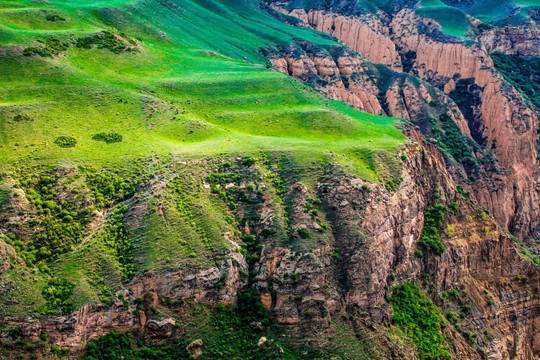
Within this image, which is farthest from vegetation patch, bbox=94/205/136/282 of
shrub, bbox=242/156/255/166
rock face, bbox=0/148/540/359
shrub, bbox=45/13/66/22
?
shrub, bbox=45/13/66/22

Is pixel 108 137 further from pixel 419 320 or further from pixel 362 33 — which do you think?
pixel 362 33

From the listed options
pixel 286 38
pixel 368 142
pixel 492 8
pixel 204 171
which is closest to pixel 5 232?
pixel 204 171

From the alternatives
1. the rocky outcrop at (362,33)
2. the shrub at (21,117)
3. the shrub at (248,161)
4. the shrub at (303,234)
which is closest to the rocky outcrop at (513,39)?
the rocky outcrop at (362,33)

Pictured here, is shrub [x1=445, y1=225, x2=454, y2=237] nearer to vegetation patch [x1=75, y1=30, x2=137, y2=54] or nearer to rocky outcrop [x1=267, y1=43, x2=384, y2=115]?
rocky outcrop [x1=267, y1=43, x2=384, y2=115]

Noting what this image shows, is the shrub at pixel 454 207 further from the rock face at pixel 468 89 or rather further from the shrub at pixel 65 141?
the shrub at pixel 65 141

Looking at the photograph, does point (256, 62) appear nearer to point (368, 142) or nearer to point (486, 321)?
point (368, 142)

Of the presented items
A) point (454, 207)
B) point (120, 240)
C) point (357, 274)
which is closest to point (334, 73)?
point (454, 207)
